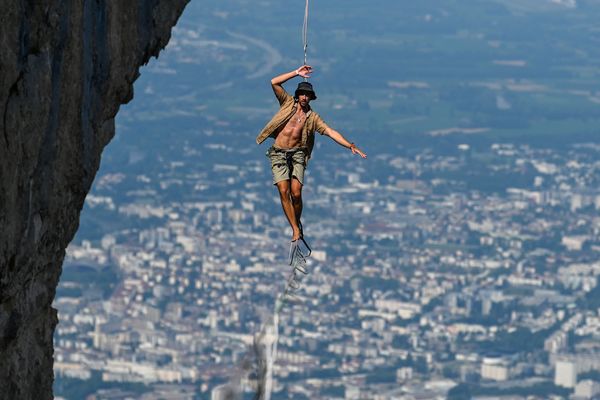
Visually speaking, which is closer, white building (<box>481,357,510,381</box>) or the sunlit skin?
the sunlit skin

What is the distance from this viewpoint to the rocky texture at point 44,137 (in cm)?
1361

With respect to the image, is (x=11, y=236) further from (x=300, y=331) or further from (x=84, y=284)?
(x=84, y=284)

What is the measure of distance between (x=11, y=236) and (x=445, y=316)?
97.1m

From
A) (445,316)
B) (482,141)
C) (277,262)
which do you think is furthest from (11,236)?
(482,141)

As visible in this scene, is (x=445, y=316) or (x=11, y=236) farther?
(x=445, y=316)

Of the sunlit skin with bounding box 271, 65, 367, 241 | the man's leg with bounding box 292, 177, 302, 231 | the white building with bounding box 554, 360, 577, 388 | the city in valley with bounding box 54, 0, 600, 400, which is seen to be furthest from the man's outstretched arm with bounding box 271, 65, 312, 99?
the white building with bounding box 554, 360, 577, 388

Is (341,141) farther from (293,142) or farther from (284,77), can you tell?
(293,142)

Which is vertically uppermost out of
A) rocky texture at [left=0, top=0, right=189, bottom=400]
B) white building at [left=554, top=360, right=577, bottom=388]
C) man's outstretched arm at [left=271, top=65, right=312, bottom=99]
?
white building at [left=554, top=360, right=577, bottom=388]

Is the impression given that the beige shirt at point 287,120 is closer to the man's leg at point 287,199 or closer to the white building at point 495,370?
the man's leg at point 287,199

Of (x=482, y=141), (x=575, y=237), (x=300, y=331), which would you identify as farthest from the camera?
(x=482, y=141)

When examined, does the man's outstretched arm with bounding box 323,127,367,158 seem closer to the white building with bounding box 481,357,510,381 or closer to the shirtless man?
the shirtless man

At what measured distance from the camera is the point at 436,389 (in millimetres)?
87062

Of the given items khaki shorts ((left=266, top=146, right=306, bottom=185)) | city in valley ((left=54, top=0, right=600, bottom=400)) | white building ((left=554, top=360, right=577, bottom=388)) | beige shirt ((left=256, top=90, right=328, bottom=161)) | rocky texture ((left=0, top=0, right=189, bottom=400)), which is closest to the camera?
rocky texture ((left=0, top=0, right=189, bottom=400))

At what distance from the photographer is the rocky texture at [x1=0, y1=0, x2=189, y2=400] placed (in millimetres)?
13609
